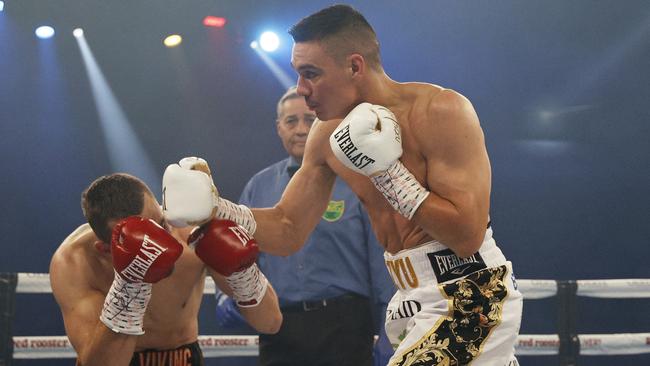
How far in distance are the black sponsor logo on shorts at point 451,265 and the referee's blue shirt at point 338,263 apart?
112 centimetres

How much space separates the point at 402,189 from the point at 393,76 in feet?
12.3

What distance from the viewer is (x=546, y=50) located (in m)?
5.27

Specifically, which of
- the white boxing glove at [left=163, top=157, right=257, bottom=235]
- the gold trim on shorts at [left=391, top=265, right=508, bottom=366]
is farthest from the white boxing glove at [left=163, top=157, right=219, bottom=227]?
the gold trim on shorts at [left=391, top=265, right=508, bottom=366]

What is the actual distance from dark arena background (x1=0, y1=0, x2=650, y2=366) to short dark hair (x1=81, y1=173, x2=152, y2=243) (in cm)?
260

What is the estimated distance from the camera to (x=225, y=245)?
72.2 inches

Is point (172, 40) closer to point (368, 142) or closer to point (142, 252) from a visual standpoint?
point (142, 252)

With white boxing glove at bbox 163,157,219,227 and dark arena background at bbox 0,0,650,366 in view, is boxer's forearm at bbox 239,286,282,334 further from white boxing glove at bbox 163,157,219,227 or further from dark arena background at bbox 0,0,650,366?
dark arena background at bbox 0,0,650,366

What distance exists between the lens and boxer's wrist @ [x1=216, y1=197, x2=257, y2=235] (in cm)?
189

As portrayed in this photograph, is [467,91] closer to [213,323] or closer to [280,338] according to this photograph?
[213,323]

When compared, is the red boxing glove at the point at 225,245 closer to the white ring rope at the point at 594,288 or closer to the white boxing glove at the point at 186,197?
the white boxing glove at the point at 186,197

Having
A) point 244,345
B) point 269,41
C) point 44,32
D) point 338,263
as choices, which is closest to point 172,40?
point 269,41

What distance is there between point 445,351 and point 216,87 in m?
3.66

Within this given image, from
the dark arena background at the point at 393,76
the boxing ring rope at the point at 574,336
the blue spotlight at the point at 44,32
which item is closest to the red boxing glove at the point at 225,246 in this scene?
the boxing ring rope at the point at 574,336

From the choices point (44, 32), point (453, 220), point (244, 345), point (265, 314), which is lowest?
point (244, 345)
